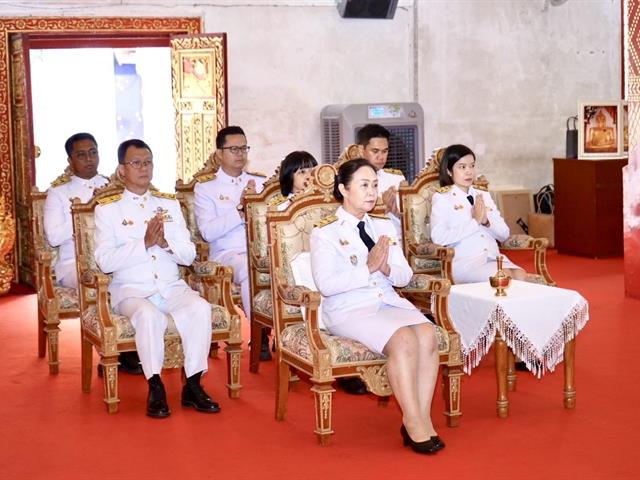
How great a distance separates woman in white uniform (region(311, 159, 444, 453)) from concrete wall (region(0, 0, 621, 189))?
16.6ft

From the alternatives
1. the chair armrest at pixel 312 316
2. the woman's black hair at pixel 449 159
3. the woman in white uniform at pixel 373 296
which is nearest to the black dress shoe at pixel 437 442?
the woman in white uniform at pixel 373 296

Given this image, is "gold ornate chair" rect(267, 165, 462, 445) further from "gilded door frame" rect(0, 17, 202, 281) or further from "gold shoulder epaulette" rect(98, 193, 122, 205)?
"gilded door frame" rect(0, 17, 202, 281)

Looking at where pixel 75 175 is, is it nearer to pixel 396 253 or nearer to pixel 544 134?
pixel 396 253

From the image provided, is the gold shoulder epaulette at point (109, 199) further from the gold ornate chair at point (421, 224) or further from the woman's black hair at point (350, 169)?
the gold ornate chair at point (421, 224)

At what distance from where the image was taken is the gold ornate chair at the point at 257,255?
5836 mm

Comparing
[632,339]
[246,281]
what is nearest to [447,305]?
[246,281]

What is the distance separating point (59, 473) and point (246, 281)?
215 cm

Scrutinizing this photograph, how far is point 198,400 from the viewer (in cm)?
510

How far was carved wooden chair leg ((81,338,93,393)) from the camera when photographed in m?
5.48

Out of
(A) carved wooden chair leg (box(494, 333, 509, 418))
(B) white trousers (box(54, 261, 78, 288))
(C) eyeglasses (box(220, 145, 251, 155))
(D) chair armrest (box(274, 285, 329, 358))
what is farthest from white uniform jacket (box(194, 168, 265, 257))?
(A) carved wooden chair leg (box(494, 333, 509, 418))

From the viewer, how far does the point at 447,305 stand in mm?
4871

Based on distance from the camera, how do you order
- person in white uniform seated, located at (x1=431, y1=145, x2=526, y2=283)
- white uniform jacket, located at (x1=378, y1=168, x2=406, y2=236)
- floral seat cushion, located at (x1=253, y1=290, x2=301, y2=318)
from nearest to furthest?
floral seat cushion, located at (x1=253, y1=290, x2=301, y2=318) < person in white uniform seated, located at (x1=431, y1=145, x2=526, y2=283) < white uniform jacket, located at (x1=378, y1=168, x2=406, y2=236)

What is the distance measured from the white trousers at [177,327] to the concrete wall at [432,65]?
15.9ft

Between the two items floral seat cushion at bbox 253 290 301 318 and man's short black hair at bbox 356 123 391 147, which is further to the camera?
man's short black hair at bbox 356 123 391 147
